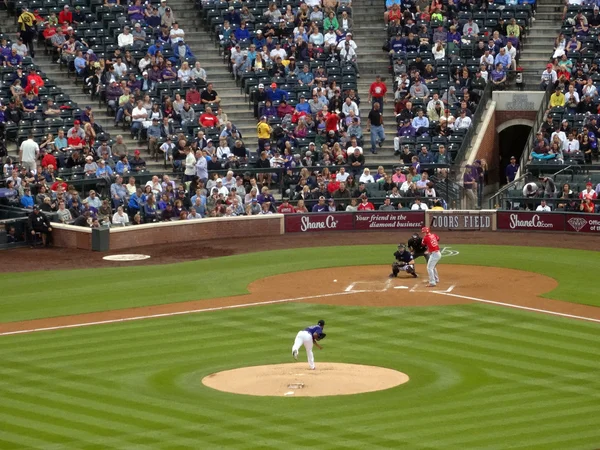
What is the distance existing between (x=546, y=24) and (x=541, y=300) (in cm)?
2264

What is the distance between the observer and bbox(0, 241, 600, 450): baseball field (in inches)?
832

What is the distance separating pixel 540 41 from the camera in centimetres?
5112

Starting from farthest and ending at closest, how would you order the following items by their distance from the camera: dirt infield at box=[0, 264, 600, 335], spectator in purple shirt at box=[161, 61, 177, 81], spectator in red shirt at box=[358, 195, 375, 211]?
spectator in purple shirt at box=[161, 61, 177, 81]
spectator in red shirt at box=[358, 195, 375, 211]
dirt infield at box=[0, 264, 600, 335]

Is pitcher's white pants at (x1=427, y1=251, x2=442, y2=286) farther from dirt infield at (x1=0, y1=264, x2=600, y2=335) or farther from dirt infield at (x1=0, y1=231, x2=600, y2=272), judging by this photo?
dirt infield at (x1=0, y1=231, x2=600, y2=272)

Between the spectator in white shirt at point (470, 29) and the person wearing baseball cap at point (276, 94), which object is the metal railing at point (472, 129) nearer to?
the spectator in white shirt at point (470, 29)

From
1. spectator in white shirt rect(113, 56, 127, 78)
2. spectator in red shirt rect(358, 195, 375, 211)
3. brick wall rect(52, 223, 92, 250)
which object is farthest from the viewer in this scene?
spectator in white shirt rect(113, 56, 127, 78)

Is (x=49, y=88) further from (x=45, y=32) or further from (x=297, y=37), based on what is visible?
(x=297, y=37)

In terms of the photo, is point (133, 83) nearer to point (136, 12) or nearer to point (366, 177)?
Result: point (136, 12)

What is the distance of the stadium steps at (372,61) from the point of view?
47000 mm

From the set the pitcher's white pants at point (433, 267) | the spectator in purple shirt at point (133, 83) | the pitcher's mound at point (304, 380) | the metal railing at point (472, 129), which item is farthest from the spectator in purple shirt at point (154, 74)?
the pitcher's mound at point (304, 380)

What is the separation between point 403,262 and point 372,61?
18.9m

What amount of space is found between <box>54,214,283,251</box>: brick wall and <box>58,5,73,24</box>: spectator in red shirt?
11714mm

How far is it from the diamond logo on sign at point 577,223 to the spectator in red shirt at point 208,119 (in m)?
12.8

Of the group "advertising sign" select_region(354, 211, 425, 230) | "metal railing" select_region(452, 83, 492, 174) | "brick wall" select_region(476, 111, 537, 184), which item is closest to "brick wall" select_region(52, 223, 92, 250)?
"advertising sign" select_region(354, 211, 425, 230)
